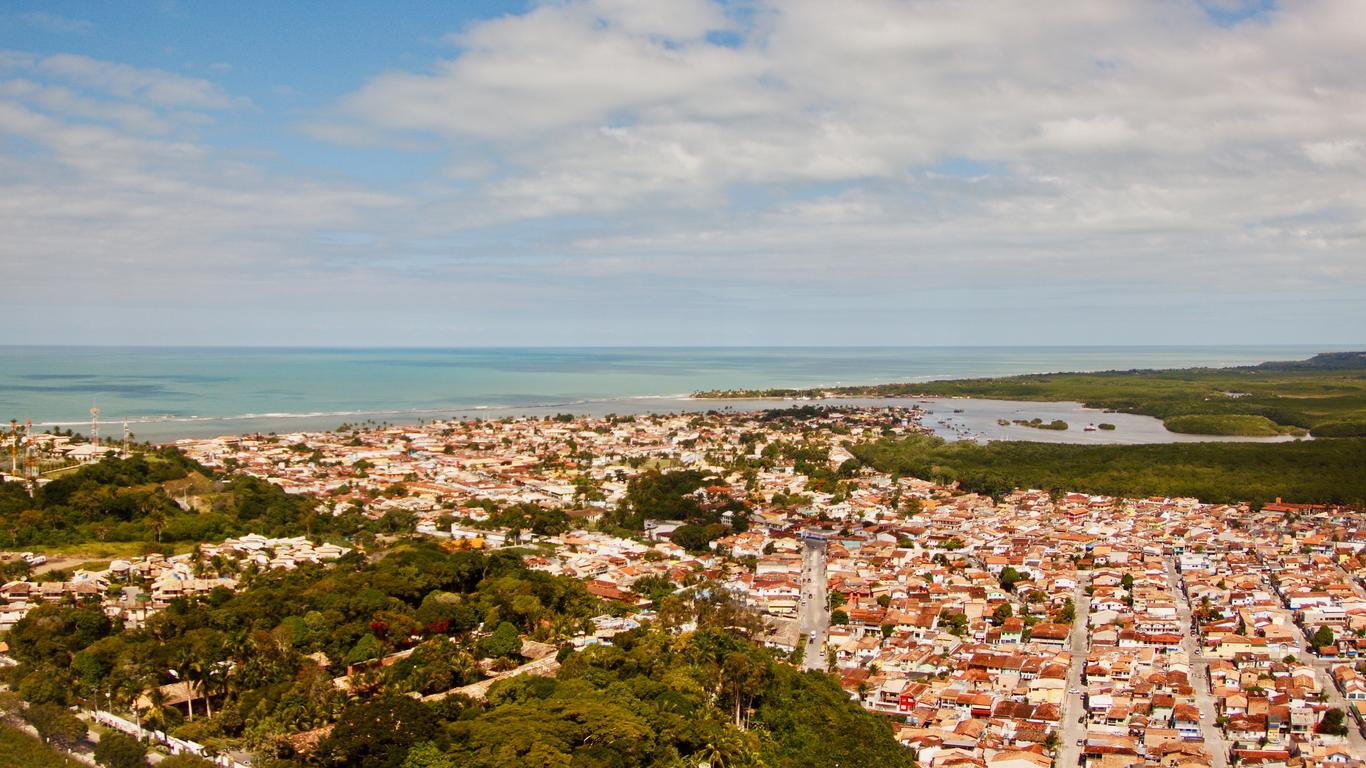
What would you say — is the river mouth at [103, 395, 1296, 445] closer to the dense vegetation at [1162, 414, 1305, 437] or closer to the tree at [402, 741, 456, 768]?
the dense vegetation at [1162, 414, 1305, 437]

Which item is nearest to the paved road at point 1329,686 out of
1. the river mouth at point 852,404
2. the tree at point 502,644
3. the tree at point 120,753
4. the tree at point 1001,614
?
the tree at point 1001,614

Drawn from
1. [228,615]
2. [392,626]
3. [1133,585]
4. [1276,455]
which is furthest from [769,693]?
[1276,455]

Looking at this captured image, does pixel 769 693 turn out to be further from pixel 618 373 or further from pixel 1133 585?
pixel 618 373

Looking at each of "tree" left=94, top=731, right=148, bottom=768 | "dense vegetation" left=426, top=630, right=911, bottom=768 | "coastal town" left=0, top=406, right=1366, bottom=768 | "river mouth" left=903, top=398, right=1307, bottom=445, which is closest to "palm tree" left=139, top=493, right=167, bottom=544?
"coastal town" left=0, top=406, right=1366, bottom=768

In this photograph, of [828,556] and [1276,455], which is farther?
[1276,455]

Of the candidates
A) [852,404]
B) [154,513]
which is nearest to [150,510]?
[154,513]

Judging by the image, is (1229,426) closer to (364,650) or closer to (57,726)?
(364,650)

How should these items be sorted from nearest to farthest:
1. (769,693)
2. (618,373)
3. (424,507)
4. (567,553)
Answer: (769,693) → (567,553) → (424,507) → (618,373)

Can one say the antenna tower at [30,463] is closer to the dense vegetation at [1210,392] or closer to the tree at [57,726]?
the tree at [57,726]

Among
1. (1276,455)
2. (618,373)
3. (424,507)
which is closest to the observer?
(424,507)
